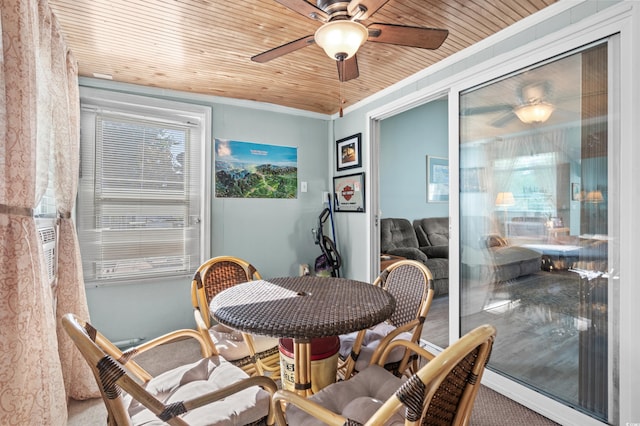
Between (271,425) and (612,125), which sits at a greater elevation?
(612,125)

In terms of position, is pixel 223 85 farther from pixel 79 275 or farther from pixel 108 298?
pixel 108 298

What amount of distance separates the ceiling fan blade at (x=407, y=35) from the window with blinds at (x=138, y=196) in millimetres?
2354

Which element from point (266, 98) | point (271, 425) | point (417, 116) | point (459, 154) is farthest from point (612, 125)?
point (417, 116)

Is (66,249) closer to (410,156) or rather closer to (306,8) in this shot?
(306,8)

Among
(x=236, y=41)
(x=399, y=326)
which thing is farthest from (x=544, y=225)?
Result: (x=236, y=41)

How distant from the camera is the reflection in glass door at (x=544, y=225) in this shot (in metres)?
1.69

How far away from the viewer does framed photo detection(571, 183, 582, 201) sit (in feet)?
5.77

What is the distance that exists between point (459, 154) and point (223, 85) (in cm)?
231

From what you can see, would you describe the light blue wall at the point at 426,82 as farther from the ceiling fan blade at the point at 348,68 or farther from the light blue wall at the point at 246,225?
the ceiling fan blade at the point at 348,68

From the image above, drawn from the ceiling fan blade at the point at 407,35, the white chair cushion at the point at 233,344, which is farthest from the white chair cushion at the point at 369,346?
the ceiling fan blade at the point at 407,35

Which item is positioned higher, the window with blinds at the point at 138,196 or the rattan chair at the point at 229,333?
the window with blinds at the point at 138,196

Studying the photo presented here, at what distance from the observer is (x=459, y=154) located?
8.05 ft

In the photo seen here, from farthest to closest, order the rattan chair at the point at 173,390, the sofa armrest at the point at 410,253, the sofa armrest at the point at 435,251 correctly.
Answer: the sofa armrest at the point at 435,251
the sofa armrest at the point at 410,253
the rattan chair at the point at 173,390

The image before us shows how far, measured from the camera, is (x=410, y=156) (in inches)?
202
